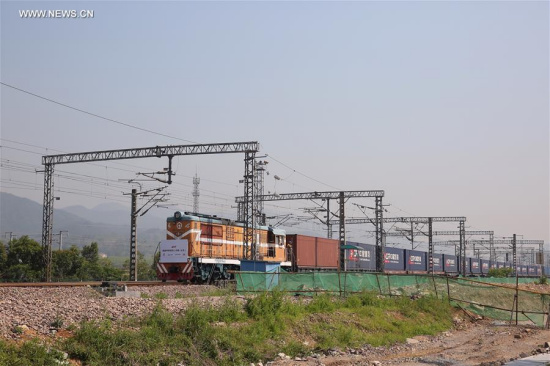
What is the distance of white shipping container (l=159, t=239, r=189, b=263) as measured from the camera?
Answer: 37.1 meters

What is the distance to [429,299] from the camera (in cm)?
2828

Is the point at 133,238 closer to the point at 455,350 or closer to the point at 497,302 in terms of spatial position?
the point at 497,302

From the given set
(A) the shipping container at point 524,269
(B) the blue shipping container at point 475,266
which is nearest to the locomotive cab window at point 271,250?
(B) the blue shipping container at point 475,266

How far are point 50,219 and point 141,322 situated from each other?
3129 cm

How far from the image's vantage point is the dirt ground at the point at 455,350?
17236 millimetres

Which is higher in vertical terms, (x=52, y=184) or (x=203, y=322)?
(x=52, y=184)

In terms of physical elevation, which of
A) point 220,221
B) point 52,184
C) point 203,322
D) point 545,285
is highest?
point 52,184

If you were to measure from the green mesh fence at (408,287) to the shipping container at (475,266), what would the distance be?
2392 inches

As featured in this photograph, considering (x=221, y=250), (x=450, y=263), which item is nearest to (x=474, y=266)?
(x=450, y=263)

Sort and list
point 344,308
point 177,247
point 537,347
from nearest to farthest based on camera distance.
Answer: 1. point 537,347
2. point 344,308
3. point 177,247

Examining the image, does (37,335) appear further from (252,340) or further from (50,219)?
(50,219)

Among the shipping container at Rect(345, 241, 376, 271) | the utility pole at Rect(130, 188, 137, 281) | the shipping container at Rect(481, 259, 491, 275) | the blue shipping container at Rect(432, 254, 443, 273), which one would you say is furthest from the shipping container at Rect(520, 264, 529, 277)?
the utility pole at Rect(130, 188, 137, 281)

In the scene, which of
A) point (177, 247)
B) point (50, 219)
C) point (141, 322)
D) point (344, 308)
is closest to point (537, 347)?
point (344, 308)

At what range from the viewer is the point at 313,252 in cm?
5244
